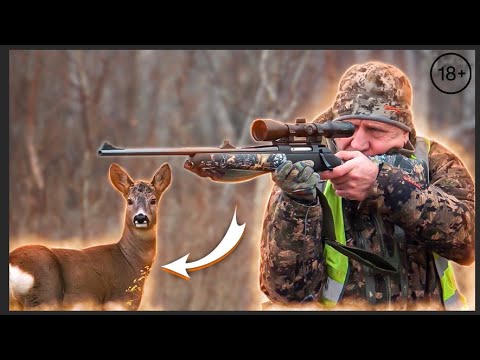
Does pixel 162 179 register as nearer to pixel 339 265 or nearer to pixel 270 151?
pixel 270 151

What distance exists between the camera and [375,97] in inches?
207

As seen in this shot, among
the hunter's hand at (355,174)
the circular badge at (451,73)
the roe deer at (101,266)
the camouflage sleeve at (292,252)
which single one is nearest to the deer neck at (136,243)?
the roe deer at (101,266)

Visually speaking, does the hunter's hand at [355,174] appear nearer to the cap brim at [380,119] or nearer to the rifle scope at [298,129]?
the rifle scope at [298,129]

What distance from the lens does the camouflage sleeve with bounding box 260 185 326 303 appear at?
4902mm

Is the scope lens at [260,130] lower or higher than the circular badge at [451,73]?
lower

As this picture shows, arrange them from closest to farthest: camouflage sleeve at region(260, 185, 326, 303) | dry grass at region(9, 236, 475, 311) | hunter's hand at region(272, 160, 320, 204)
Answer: hunter's hand at region(272, 160, 320, 204)
camouflage sleeve at region(260, 185, 326, 303)
dry grass at region(9, 236, 475, 311)

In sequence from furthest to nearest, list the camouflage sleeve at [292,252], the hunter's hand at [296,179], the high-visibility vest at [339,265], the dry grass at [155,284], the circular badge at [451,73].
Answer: the circular badge at [451,73] < the dry grass at [155,284] < the high-visibility vest at [339,265] < the camouflage sleeve at [292,252] < the hunter's hand at [296,179]

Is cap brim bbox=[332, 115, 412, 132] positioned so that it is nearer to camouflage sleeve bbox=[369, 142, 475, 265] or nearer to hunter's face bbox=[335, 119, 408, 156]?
hunter's face bbox=[335, 119, 408, 156]

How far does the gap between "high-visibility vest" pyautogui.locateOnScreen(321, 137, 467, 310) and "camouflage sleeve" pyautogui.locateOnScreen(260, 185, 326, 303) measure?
3.1 inches

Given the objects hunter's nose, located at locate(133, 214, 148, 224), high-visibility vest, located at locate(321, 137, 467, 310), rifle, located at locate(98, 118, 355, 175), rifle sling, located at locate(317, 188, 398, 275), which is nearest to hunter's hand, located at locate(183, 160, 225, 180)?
rifle, located at locate(98, 118, 355, 175)

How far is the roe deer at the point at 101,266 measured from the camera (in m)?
5.77

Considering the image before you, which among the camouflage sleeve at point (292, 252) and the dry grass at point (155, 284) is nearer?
the camouflage sleeve at point (292, 252)

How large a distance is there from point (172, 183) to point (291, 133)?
3.73 feet

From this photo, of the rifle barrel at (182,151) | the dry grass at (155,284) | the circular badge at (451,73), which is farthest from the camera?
the circular badge at (451,73)
